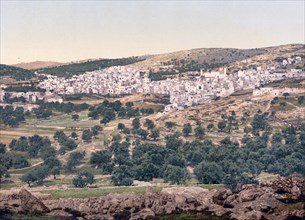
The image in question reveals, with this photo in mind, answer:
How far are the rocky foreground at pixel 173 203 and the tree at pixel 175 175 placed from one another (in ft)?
66.0

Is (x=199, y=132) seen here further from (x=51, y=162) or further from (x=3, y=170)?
(x=3, y=170)

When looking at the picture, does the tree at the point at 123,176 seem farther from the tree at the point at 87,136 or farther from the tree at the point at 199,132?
the tree at the point at 199,132

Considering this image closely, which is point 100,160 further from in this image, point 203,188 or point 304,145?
point 304,145

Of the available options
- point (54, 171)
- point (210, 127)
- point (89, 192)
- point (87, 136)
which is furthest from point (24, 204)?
point (210, 127)

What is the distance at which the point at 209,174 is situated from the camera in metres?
120

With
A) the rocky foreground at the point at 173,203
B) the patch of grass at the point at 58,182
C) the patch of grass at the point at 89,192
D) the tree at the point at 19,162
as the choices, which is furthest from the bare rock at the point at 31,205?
the tree at the point at 19,162

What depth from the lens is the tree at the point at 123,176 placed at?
118 metres

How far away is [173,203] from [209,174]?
104ft

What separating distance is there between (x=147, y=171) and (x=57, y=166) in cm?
2747

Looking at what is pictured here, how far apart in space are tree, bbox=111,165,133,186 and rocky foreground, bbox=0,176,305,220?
64.2 ft

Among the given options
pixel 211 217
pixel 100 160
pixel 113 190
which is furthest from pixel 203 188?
pixel 100 160

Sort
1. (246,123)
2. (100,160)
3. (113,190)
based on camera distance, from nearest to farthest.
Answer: (113,190) < (100,160) < (246,123)

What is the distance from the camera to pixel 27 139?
179125mm

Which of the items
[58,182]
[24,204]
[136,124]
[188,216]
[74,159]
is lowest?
[58,182]
